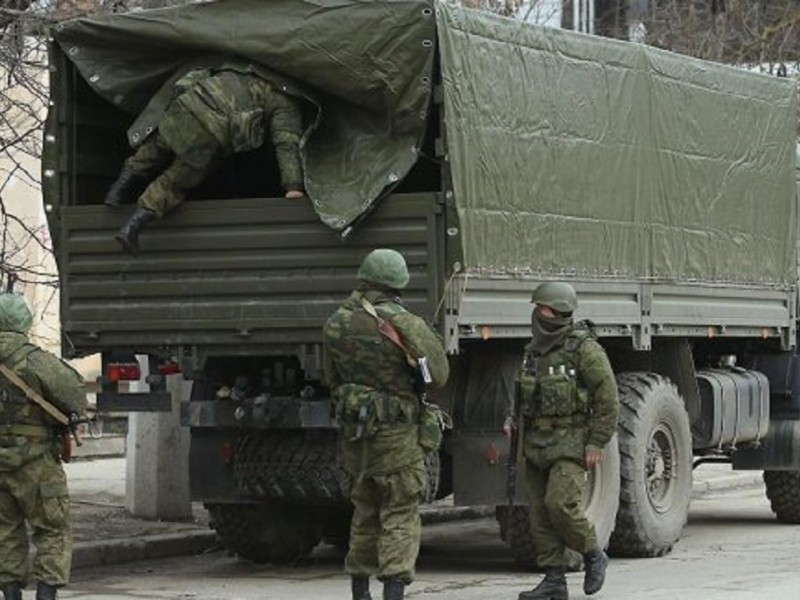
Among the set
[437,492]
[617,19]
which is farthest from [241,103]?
[617,19]

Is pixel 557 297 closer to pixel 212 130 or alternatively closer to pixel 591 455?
pixel 591 455

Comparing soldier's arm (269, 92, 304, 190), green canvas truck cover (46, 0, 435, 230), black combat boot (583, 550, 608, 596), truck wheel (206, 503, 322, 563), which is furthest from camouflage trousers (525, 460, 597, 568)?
truck wheel (206, 503, 322, 563)

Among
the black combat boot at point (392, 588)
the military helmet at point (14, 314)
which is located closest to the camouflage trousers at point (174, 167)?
the military helmet at point (14, 314)

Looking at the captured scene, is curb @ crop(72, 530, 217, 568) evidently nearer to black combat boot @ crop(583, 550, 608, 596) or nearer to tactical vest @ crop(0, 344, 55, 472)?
tactical vest @ crop(0, 344, 55, 472)

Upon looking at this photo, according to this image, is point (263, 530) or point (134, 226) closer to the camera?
point (134, 226)

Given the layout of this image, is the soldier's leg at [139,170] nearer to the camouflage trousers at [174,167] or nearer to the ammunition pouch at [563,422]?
the camouflage trousers at [174,167]

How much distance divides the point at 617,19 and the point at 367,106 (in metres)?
19.1

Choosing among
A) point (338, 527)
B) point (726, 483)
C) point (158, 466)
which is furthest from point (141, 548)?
point (726, 483)

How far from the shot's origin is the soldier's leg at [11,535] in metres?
9.86

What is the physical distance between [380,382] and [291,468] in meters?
2.00

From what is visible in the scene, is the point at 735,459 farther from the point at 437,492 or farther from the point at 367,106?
the point at 367,106

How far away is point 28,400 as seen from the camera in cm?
984

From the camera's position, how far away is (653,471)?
13.0m

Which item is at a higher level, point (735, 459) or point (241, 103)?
point (241, 103)
